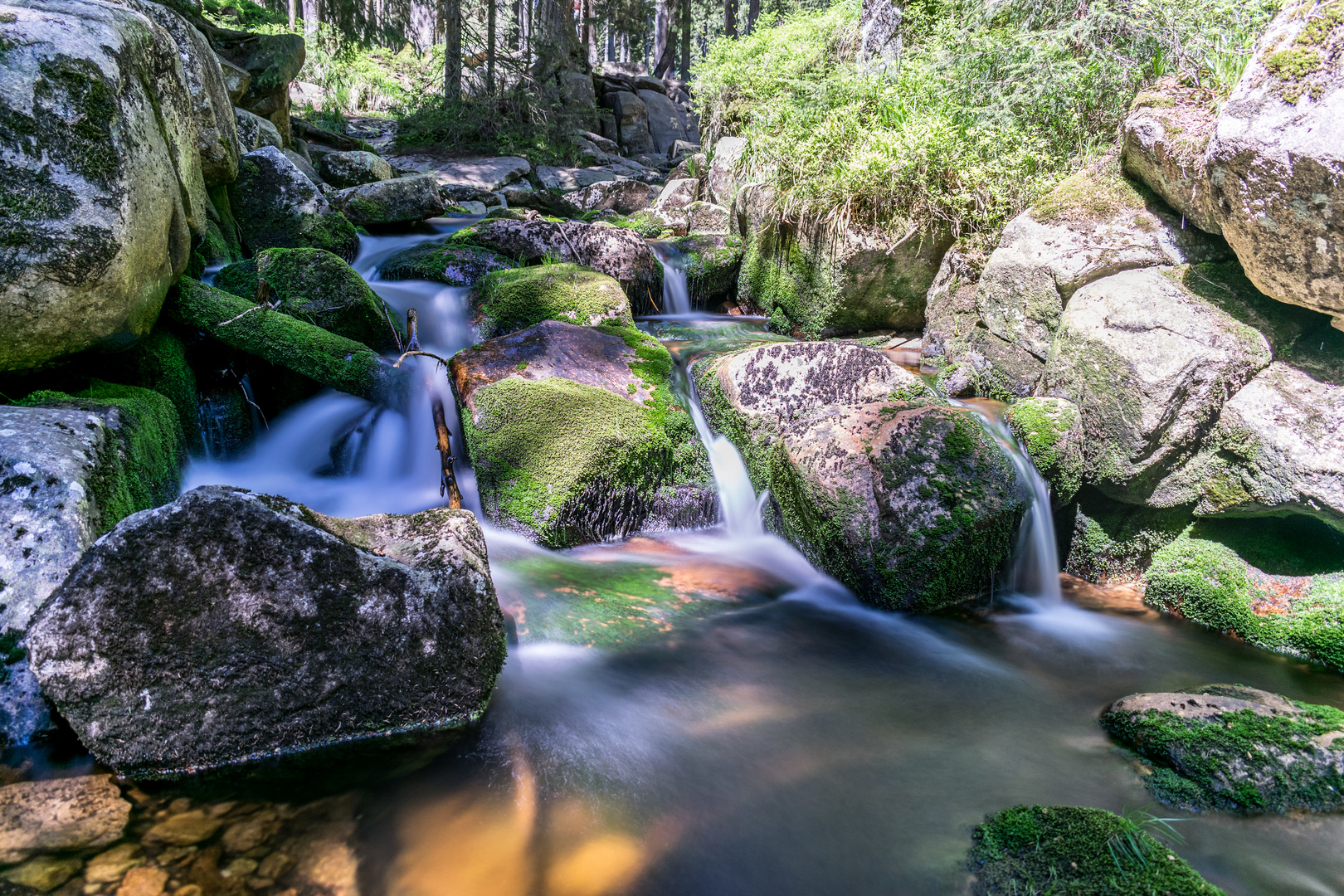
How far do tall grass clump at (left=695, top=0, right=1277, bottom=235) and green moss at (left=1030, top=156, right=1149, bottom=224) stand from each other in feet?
2.10

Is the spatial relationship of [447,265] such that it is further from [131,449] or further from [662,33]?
[662,33]

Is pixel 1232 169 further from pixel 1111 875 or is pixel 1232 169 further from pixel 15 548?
pixel 15 548

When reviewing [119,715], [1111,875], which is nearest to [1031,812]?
[1111,875]

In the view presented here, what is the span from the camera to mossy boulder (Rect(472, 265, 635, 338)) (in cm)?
671

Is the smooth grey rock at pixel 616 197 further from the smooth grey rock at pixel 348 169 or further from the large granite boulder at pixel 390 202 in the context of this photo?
the large granite boulder at pixel 390 202

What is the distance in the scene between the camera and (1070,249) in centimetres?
551

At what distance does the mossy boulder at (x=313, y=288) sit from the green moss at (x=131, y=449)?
178 cm

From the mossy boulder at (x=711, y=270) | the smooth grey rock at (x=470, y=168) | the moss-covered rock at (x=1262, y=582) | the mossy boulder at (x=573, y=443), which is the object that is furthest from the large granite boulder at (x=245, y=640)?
the smooth grey rock at (x=470, y=168)

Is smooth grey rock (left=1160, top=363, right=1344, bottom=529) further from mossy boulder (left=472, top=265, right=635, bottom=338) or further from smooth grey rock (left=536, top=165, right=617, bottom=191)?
smooth grey rock (left=536, top=165, right=617, bottom=191)

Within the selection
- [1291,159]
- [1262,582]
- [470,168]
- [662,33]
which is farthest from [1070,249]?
[662,33]

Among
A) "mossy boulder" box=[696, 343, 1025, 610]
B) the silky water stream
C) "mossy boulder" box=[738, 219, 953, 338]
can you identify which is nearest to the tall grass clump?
"mossy boulder" box=[738, 219, 953, 338]

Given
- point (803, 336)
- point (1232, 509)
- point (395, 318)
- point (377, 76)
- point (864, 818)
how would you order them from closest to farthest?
1. point (864, 818)
2. point (1232, 509)
3. point (395, 318)
4. point (803, 336)
5. point (377, 76)

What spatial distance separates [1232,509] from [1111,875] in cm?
325

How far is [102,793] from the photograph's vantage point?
2.45 meters
